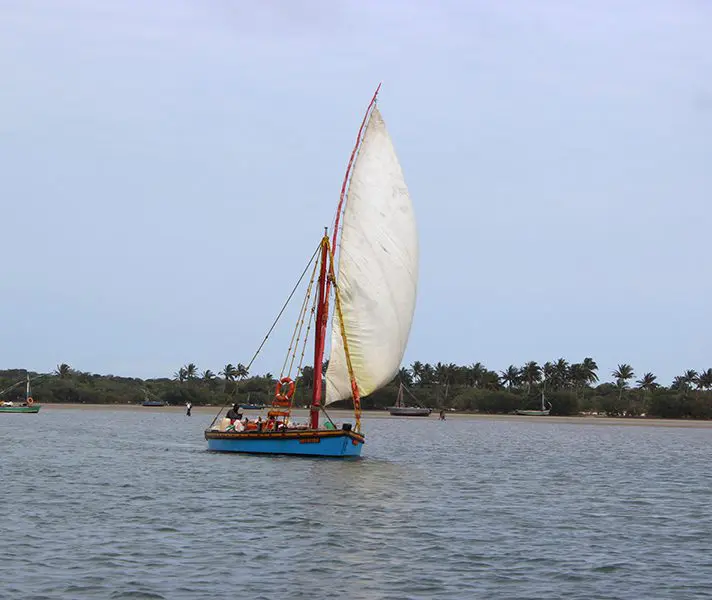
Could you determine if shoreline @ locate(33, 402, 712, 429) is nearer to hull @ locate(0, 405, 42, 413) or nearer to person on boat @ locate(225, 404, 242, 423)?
hull @ locate(0, 405, 42, 413)

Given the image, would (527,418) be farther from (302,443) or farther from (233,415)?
(302,443)

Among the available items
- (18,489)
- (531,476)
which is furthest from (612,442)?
(18,489)

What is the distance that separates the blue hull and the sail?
2.76 meters

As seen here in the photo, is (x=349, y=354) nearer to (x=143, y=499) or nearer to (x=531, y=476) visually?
(x=531, y=476)

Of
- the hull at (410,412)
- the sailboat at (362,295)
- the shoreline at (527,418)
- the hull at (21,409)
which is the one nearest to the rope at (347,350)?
the sailboat at (362,295)

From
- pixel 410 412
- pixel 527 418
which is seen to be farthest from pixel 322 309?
pixel 527 418

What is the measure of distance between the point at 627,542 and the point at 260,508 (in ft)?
39.8

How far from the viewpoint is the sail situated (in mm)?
58438

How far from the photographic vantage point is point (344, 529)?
3406 cm

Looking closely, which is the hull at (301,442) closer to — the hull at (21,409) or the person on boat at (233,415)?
the person on boat at (233,415)

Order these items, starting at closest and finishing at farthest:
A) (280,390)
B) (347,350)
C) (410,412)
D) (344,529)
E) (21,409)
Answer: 1. (344,529)
2. (347,350)
3. (280,390)
4. (21,409)
5. (410,412)

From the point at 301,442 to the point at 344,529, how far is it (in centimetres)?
2262

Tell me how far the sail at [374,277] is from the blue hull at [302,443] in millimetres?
2757

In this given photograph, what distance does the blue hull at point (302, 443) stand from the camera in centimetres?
5544
